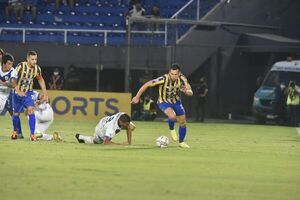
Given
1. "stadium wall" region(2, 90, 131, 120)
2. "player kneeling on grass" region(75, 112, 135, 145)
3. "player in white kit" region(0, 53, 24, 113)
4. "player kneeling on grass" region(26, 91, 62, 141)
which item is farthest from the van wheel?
"player kneeling on grass" region(75, 112, 135, 145)

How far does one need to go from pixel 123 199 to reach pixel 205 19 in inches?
1058

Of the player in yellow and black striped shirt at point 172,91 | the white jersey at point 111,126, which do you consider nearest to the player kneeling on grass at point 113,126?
the white jersey at point 111,126

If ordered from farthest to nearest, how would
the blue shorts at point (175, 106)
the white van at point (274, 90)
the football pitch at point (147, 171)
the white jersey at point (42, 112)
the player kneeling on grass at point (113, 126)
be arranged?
the white van at point (274, 90), the white jersey at point (42, 112), the blue shorts at point (175, 106), the player kneeling on grass at point (113, 126), the football pitch at point (147, 171)

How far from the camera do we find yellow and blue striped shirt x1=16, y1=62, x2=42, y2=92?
67.5 ft

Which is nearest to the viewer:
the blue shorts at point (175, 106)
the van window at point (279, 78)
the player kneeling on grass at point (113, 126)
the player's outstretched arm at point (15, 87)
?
the player kneeling on grass at point (113, 126)

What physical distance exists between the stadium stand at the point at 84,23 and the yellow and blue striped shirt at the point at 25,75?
1568 centimetres

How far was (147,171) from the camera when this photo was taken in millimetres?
14352

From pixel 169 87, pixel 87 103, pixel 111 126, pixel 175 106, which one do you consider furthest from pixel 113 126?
pixel 87 103

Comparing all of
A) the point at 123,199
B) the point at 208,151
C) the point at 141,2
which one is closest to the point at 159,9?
the point at 141,2

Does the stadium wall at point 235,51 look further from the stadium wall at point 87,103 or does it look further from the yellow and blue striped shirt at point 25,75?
the yellow and blue striped shirt at point 25,75

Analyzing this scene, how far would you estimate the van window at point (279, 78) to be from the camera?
116 feet

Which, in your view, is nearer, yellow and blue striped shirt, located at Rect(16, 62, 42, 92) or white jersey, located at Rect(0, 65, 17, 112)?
white jersey, located at Rect(0, 65, 17, 112)

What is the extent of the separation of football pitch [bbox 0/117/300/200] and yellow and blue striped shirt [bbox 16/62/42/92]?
1.31 meters

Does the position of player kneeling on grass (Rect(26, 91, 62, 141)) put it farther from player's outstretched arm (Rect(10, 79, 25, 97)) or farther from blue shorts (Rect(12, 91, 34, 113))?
player's outstretched arm (Rect(10, 79, 25, 97))
